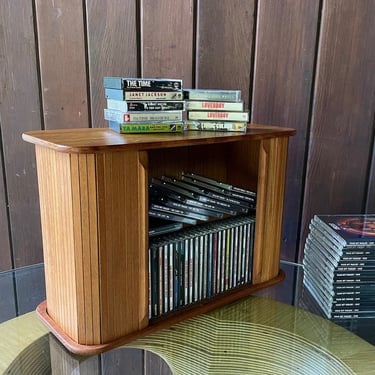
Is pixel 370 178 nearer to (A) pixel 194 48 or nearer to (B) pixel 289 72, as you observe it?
(B) pixel 289 72

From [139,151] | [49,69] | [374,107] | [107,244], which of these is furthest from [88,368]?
[374,107]

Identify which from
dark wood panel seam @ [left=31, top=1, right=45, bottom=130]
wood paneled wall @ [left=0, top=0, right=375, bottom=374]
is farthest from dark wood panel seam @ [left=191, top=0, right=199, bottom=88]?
dark wood panel seam @ [left=31, top=1, right=45, bottom=130]

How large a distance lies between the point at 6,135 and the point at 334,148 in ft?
2.62

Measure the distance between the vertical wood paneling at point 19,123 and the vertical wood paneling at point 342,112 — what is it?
69 cm

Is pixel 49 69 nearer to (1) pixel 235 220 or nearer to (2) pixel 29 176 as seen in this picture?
(2) pixel 29 176

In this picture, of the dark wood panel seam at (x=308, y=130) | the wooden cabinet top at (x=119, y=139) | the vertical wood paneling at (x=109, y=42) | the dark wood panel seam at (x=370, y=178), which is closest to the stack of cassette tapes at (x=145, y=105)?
the wooden cabinet top at (x=119, y=139)

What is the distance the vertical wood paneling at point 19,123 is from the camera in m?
1.00

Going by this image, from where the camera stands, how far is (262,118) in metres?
1.10

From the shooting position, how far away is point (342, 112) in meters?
1.03

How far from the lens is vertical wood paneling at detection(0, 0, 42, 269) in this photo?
1000 mm

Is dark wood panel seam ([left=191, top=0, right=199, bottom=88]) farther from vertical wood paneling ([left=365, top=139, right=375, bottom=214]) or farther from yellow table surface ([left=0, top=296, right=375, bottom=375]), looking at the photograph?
yellow table surface ([left=0, top=296, right=375, bottom=375])

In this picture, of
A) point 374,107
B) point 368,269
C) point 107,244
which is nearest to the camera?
point 107,244

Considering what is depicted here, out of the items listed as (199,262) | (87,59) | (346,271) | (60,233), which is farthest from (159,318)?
(87,59)

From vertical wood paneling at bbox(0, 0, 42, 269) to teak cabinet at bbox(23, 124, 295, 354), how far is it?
320 millimetres
